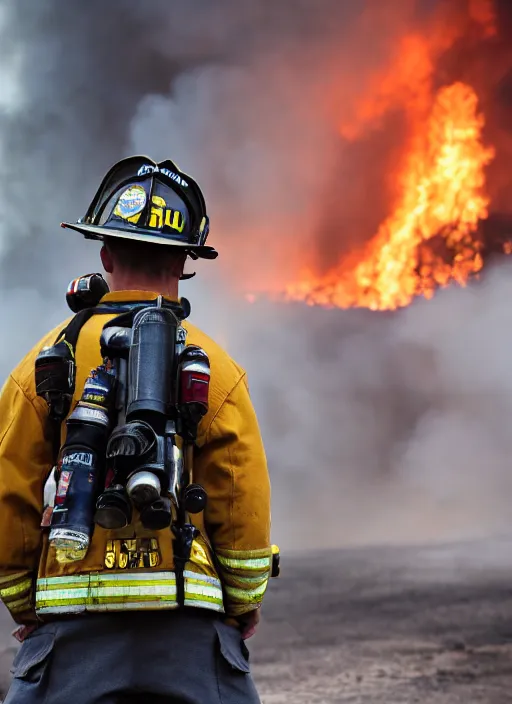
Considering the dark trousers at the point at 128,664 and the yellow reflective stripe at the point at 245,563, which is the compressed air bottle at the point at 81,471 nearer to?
the dark trousers at the point at 128,664

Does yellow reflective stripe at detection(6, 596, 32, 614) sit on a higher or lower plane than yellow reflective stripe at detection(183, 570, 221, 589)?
lower

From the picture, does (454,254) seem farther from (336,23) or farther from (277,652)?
(277,652)

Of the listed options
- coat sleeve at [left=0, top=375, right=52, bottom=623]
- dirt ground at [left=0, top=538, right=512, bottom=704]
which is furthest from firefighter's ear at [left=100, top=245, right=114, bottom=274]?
dirt ground at [left=0, top=538, right=512, bottom=704]

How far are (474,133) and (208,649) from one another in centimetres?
861

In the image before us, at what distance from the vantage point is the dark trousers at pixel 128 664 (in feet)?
5.59

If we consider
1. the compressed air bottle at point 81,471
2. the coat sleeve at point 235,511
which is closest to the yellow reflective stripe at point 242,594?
the coat sleeve at point 235,511

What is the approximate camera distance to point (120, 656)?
1.72 m

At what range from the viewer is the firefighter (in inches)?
68.3

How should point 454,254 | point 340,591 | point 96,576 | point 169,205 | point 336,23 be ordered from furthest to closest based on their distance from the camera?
1. point 454,254
2. point 336,23
3. point 340,591
4. point 169,205
5. point 96,576

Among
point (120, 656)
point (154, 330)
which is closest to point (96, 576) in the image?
Result: point (120, 656)

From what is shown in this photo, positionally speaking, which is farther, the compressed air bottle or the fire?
the fire

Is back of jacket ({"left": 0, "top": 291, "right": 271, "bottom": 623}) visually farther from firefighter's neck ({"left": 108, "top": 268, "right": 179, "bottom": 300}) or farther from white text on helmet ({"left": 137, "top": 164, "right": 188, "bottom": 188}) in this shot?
white text on helmet ({"left": 137, "top": 164, "right": 188, "bottom": 188})

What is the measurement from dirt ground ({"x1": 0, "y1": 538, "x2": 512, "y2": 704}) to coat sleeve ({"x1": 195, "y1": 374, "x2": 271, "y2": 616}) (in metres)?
2.98

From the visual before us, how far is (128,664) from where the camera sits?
1.72 metres
